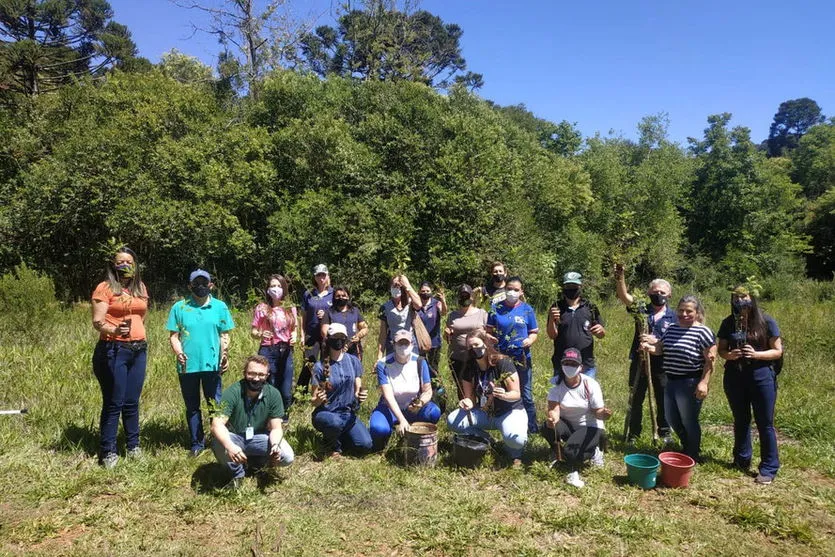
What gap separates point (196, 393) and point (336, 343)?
1324mm

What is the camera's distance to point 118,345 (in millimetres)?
4496

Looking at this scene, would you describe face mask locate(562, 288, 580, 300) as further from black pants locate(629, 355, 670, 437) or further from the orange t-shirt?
the orange t-shirt

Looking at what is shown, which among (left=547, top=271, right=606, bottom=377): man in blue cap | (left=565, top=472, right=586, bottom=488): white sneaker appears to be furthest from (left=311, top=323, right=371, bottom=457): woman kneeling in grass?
(left=547, top=271, right=606, bottom=377): man in blue cap

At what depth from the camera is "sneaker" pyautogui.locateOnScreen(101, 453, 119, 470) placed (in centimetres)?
454

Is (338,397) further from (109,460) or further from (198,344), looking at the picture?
(109,460)

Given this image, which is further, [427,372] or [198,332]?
[427,372]

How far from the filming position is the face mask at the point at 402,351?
507cm

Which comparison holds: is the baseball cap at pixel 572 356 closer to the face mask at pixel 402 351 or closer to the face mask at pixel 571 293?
the face mask at pixel 571 293

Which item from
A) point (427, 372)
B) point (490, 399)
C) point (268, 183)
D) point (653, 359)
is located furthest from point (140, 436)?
point (268, 183)

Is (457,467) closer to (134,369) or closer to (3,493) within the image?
(134,369)

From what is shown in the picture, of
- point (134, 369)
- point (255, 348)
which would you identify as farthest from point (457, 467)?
point (255, 348)

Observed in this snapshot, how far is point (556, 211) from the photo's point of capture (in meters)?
19.5

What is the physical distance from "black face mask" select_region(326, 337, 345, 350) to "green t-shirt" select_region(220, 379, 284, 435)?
69cm

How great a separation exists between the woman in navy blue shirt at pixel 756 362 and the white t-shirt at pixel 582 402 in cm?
116
